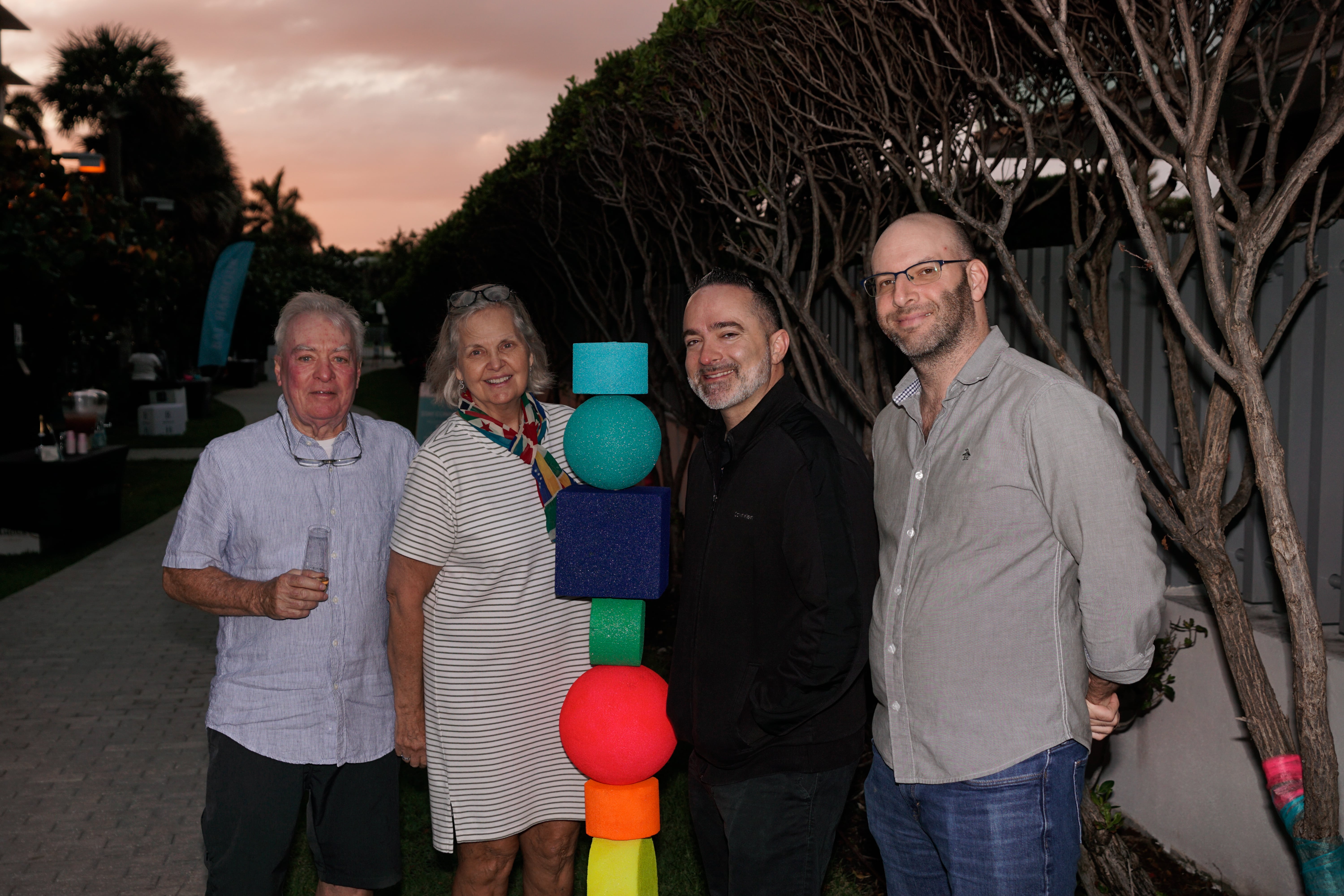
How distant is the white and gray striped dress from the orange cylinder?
0.60 ft

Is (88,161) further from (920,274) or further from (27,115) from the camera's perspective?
(27,115)

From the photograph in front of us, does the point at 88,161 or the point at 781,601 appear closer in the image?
the point at 781,601

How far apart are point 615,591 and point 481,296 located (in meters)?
0.98

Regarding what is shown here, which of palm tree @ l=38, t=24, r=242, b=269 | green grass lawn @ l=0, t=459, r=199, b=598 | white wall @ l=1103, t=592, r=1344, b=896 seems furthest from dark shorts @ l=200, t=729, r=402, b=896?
palm tree @ l=38, t=24, r=242, b=269

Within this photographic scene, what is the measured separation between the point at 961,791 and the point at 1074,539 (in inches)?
24.1

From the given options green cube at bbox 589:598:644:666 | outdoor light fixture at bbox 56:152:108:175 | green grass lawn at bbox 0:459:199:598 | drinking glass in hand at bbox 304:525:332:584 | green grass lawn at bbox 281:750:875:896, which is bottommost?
green grass lawn at bbox 0:459:199:598

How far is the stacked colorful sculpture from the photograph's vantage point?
2.83m

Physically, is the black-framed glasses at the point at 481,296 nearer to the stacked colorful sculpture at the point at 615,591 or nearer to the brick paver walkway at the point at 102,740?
the stacked colorful sculpture at the point at 615,591

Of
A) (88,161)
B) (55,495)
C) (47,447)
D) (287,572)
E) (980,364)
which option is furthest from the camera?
(88,161)

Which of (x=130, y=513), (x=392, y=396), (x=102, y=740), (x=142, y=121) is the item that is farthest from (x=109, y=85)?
(x=102, y=740)

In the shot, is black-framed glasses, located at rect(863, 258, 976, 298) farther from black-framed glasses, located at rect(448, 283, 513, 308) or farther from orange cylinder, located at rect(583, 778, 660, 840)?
orange cylinder, located at rect(583, 778, 660, 840)

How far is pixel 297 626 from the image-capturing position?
112 inches

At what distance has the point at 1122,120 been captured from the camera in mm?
2852

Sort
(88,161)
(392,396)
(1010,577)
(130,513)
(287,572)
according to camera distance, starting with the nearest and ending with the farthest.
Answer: (1010,577), (287,572), (130,513), (88,161), (392,396)
